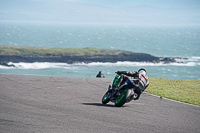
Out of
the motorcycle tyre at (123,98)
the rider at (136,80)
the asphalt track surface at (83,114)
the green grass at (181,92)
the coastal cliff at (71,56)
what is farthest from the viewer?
the coastal cliff at (71,56)

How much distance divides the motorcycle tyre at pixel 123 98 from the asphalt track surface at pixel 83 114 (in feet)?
0.66

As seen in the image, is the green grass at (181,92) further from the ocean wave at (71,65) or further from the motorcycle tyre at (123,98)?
the ocean wave at (71,65)

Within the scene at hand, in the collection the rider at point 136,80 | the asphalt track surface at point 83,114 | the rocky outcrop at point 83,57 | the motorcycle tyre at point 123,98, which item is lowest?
the asphalt track surface at point 83,114

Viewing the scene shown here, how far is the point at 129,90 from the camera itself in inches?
446

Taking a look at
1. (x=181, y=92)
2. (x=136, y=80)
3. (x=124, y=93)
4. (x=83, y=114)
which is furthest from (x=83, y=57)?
(x=83, y=114)

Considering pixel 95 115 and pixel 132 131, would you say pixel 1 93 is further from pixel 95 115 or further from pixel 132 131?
pixel 132 131

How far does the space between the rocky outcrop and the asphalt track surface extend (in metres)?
76.8

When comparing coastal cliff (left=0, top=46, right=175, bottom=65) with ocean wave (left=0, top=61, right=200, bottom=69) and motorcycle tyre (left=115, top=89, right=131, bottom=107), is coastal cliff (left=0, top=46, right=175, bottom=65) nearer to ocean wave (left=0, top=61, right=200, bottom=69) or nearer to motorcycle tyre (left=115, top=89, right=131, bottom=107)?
ocean wave (left=0, top=61, right=200, bottom=69)

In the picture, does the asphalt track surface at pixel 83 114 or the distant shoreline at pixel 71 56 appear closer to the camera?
the asphalt track surface at pixel 83 114

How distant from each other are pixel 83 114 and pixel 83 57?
289 feet

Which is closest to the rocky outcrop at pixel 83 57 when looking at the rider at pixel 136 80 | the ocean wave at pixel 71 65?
the ocean wave at pixel 71 65

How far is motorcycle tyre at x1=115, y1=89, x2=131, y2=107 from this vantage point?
444 inches

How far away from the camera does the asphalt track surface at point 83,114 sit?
870cm

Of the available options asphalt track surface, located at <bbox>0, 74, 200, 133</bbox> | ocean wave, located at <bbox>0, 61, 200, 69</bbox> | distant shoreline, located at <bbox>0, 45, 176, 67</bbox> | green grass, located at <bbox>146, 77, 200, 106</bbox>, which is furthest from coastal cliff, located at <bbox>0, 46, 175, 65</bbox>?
asphalt track surface, located at <bbox>0, 74, 200, 133</bbox>
